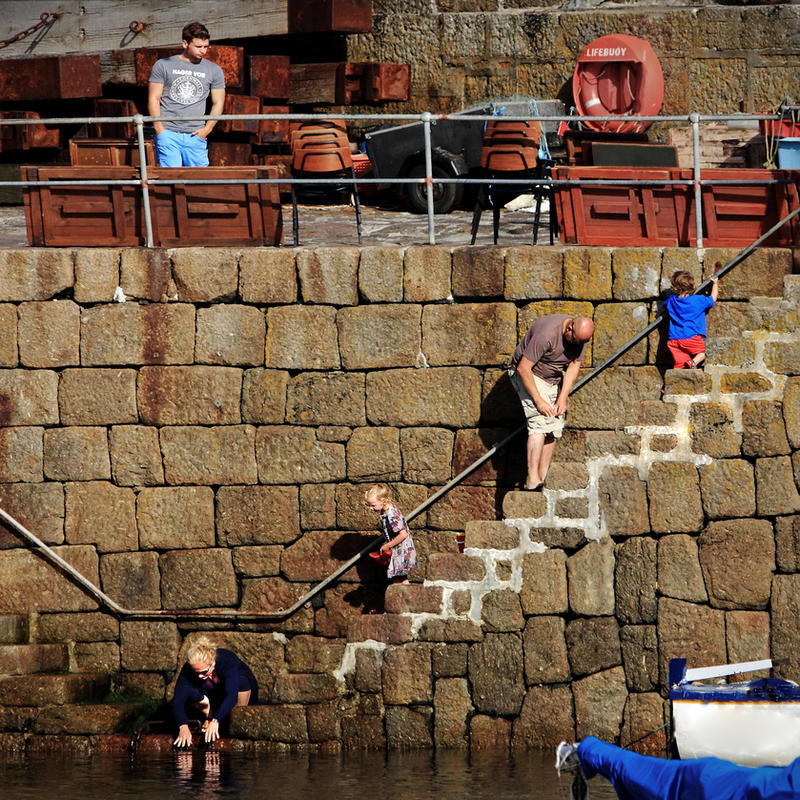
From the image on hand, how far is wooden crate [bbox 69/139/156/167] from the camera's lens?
12.8 metres

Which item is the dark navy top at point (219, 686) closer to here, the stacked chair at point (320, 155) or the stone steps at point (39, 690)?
the stone steps at point (39, 690)

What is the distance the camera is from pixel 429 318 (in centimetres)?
1191

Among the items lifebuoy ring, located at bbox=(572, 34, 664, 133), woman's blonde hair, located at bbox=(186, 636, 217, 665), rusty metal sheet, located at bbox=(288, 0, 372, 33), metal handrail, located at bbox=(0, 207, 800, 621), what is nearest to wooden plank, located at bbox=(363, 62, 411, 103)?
rusty metal sheet, located at bbox=(288, 0, 372, 33)

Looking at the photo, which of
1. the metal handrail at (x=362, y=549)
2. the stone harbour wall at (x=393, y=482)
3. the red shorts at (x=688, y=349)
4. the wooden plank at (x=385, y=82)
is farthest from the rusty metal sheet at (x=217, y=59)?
the red shorts at (x=688, y=349)

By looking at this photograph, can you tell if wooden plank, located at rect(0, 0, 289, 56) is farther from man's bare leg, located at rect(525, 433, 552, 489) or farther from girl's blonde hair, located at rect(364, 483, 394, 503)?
man's bare leg, located at rect(525, 433, 552, 489)

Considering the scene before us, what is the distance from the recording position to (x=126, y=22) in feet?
54.6

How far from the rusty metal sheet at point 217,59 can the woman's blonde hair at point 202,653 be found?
6656 millimetres

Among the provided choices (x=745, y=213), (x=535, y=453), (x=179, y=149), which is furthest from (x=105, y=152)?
(x=745, y=213)

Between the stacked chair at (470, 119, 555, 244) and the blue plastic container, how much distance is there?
209 centimetres

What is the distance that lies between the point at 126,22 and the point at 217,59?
1.35 m

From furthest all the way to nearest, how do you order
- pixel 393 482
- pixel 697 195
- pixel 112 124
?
1. pixel 112 124
2. pixel 393 482
3. pixel 697 195

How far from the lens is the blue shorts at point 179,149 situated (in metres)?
12.7

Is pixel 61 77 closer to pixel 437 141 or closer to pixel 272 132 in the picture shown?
pixel 272 132

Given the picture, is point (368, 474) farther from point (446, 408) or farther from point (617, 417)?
point (617, 417)
